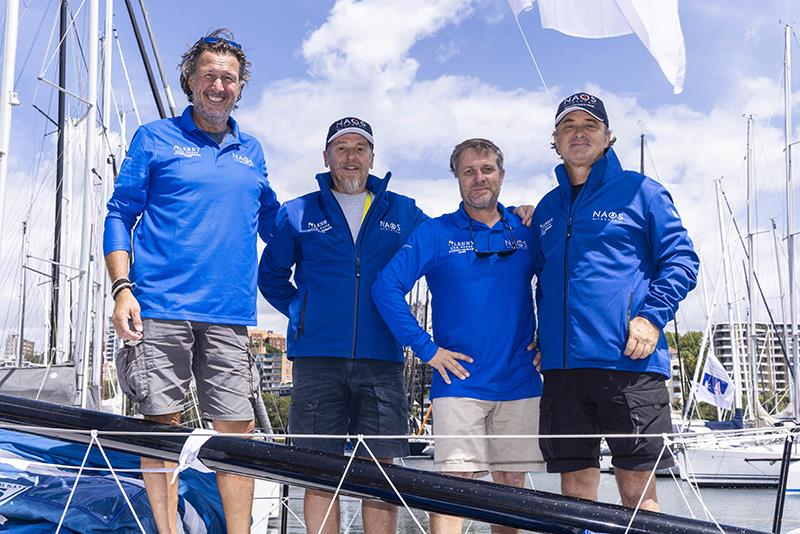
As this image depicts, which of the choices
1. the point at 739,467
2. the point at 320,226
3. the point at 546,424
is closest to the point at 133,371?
the point at 320,226

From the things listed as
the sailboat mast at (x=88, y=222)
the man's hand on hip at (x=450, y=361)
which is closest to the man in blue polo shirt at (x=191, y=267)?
the man's hand on hip at (x=450, y=361)

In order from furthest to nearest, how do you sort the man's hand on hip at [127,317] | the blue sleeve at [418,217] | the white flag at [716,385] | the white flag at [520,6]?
the white flag at [716,385] < the white flag at [520,6] < the blue sleeve at [418,217] < the man's hand on hip at [127,317]

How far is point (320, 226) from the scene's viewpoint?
12.0 ft

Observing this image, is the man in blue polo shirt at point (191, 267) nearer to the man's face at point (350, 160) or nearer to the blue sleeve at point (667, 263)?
the man's face at point (350, 160)

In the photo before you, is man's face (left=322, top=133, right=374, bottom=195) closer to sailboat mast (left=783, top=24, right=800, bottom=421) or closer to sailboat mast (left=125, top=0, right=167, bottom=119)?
sailboat mast (left=125, top=0, right=167, bottom=119)

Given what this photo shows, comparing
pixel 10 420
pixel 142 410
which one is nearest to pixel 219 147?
pixel 142 410

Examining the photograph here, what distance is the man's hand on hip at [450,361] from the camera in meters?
3.36

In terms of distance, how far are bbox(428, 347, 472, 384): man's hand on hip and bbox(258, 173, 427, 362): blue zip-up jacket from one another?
303mm

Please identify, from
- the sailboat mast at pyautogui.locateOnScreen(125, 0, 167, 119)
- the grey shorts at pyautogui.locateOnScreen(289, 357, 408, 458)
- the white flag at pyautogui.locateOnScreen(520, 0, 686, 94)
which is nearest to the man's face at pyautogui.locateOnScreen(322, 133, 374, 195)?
the grey shorts at pyautogui.locateOnScreen(289, 357, 408, 458)

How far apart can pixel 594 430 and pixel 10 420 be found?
2.26 meters

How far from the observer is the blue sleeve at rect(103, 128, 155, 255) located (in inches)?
121

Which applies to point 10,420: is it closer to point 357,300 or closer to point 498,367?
point 357,300

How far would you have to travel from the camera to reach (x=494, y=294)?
3469 millimetres

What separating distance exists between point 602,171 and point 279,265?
1.63 meters
